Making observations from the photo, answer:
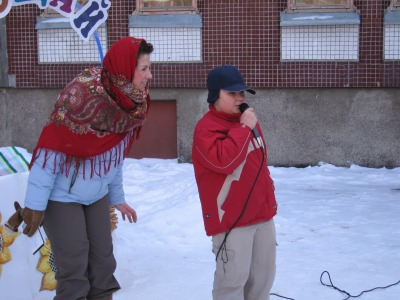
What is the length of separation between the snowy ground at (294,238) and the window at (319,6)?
10.1 ft

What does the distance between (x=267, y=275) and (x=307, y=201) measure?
3.46 m

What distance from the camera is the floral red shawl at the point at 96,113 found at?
2129 mm

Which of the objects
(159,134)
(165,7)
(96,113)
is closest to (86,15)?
(96,113)

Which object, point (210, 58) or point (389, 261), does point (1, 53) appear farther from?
point (389, 261)

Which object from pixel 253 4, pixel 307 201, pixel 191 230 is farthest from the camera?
pixel 253 4

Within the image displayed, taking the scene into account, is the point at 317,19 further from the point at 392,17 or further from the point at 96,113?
the point at 96,113

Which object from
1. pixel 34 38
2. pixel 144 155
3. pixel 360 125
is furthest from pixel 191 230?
pixel 34 38

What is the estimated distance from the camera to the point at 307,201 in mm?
5586

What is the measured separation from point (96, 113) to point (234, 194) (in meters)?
0.84

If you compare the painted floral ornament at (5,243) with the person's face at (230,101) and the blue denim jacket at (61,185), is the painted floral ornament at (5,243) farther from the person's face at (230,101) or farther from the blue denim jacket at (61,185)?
the person's face at (230,101)

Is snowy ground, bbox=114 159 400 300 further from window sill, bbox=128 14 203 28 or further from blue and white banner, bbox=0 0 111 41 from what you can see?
window sill, bbox=128 14 203 28

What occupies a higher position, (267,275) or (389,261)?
(267,275)

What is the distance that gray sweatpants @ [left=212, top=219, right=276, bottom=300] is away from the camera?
2182 millimetres

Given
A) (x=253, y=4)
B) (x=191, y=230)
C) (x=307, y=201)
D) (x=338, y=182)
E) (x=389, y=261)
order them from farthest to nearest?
(x=253, y=4)
(x=338, y=182)
(x=307, y=201)
(x=191, y=230)
(x=389, y=261)
